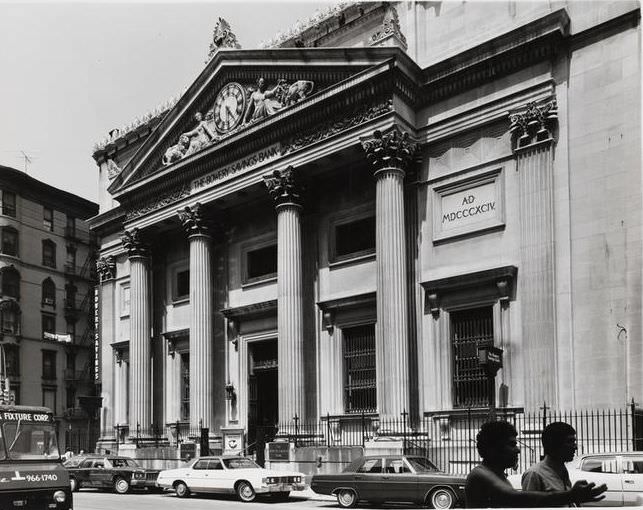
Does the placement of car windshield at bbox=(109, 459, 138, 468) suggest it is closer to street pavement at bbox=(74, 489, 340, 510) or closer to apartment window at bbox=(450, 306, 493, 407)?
street pavement at bbox=(74, 489, 340, 510)

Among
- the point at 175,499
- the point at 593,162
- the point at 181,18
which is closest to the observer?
the point at 181,18

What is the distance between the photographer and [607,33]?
21.3 meters

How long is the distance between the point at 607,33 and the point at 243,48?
545 inches

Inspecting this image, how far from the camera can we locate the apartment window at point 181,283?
112 ft

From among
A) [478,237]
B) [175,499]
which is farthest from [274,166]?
[175,499]

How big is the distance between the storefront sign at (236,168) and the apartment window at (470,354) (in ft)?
30.1

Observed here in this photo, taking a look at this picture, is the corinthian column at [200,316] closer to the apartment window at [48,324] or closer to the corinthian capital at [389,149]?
the corinthian capital at [389,149]

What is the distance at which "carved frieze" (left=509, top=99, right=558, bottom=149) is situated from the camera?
2206 cm

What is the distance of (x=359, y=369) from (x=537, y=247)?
25.8 feet

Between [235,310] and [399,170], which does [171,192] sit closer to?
[235,310]

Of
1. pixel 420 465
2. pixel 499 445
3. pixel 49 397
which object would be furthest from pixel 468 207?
pixel 49 397

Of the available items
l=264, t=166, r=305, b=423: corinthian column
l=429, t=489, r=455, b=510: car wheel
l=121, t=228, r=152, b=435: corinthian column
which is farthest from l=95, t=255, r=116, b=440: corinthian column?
l=429, t=489, r=455, b=510: car wheel

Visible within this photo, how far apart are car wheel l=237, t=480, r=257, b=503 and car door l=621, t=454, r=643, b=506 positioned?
10.5m

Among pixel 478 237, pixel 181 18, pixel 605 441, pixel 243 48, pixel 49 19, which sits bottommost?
pixel 605 441
